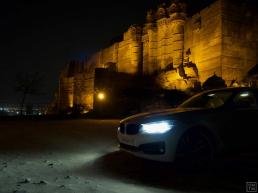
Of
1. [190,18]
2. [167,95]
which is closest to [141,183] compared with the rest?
[167,95]

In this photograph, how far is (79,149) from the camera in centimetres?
878

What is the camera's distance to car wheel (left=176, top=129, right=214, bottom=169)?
5.97 m

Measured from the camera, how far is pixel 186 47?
30.8 meters

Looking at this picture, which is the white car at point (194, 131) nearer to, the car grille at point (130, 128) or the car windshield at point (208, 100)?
the car grille at point (130, 128)

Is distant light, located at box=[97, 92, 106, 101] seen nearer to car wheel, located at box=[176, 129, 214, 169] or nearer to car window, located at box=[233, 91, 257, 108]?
car window, located at box=[233, 91, 257, 108]

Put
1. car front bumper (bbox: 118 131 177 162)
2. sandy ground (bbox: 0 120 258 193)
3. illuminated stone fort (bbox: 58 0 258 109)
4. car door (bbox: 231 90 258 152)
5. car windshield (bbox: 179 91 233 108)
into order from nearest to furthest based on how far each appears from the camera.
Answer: sandy ground (bbox: 0 120 258 193) → car front bumper (bbox: 118 131 177 162) → car door (bbox: 231 90 258 152) → car windshield (bbox: 179 91 233 108) → illuminated stone fort (bbox: 58 0 258 109)

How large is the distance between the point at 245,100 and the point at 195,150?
1.65 metres

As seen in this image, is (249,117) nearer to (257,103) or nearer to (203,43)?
(257,103)

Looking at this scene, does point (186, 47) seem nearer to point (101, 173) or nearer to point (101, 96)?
point (101, 96)

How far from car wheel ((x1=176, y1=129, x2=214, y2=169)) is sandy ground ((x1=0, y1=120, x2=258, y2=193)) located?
0.57ft

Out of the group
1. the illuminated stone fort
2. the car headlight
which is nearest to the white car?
the car headlight

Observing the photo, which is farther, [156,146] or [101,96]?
[101,96]

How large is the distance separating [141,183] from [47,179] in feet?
4.78

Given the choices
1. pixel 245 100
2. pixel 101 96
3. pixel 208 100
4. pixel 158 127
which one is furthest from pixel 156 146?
pixel 101 96
